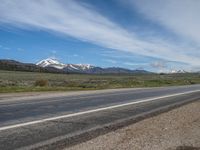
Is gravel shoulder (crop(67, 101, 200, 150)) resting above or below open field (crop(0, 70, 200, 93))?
below

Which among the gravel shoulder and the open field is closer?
the gravel shoulder

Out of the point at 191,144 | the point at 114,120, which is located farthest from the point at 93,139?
the point at 114,120

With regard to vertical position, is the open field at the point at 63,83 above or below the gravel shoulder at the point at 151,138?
above

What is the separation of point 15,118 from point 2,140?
12.3 ft

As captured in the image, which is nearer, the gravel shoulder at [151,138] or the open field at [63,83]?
the gravel shoulder at [151,138]

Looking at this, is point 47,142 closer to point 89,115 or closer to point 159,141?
point 159,141

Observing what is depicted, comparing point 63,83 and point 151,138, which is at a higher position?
point 63,83

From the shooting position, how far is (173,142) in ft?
29.2

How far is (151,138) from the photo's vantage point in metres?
9.30

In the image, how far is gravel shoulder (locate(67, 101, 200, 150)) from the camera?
8166 mm

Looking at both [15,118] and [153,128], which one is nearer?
[153,128]

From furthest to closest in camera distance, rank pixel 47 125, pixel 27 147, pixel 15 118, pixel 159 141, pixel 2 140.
A: pixel 15 118 → pixel 47 125 → pixel 159 141 → pixel 2 140 → pixel 27 147

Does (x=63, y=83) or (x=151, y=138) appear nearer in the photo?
(x=151, y=138)

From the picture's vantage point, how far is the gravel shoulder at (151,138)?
8.17 metres
